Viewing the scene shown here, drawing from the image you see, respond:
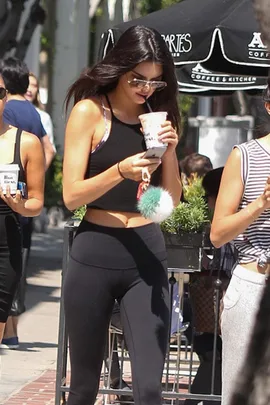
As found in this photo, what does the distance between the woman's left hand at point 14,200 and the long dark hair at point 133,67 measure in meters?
0.76

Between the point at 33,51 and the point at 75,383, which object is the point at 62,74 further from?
the point at 75,383

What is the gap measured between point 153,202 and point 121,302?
49 cm

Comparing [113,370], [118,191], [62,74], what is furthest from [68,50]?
[118,191]

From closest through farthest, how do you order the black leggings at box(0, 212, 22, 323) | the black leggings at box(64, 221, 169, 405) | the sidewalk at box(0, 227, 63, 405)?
the black leggings at box(64, 221, 169, 405) → the black leggings at box(0, 212, 22, 323) → the sidewalk at box(0, 227, 63, 405)

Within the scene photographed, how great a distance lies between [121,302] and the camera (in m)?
3.83

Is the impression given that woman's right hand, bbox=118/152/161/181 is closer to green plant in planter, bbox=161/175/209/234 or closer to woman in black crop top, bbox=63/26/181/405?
woman in black crop top, bbox=63/26/181/405

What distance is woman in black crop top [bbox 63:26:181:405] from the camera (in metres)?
3.75

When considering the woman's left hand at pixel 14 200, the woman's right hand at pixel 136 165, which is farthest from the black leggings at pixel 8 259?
the woman's right hand at pixel 136 165

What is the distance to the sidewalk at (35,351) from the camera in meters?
6.10

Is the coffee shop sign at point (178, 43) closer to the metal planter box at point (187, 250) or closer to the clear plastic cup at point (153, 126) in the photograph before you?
the metal planter box at point (187, 250)

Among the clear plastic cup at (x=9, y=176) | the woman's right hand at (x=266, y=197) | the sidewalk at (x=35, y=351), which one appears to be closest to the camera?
the woman's right hand at (x=266, y=197)

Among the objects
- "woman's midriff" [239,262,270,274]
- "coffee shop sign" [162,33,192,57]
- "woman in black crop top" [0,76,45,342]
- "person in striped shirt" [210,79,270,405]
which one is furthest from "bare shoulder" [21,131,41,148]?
"coffee shop sign" [162,33,192,57]

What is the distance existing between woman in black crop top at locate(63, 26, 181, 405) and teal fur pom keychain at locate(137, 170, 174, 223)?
0.16m

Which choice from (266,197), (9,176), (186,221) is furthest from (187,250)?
(266,197)
